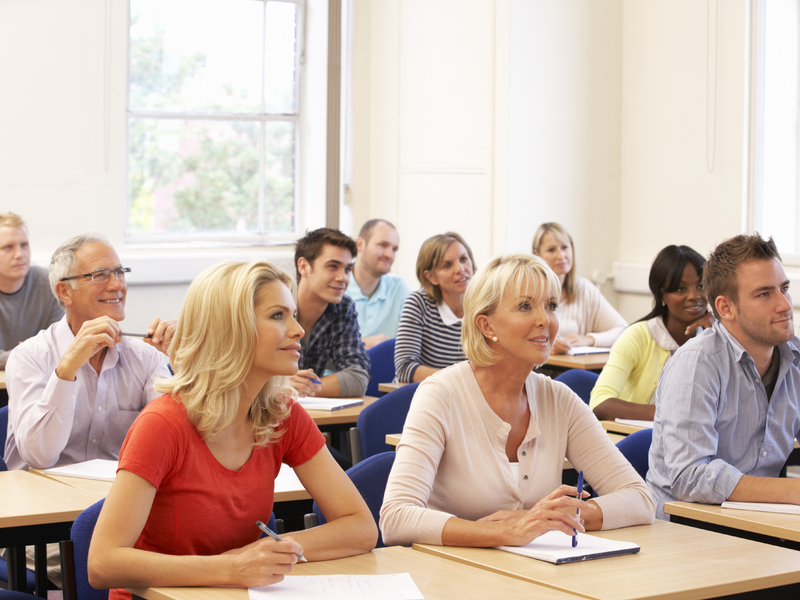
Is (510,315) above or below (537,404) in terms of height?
above

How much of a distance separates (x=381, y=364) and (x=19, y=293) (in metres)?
1.97

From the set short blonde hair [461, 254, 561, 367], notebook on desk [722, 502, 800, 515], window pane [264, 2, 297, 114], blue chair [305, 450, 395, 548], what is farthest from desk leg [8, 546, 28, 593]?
window pane [264, 2, 297, 114]

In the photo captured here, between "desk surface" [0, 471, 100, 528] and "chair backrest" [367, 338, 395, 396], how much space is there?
233 centimetres

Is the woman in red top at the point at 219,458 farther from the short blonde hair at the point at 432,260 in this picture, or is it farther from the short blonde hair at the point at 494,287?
the short blonde hair at the point at 432,260

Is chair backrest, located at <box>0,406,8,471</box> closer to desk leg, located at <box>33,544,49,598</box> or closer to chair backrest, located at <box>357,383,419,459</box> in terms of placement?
desk leg, located at <box>33,544,49,598</box>

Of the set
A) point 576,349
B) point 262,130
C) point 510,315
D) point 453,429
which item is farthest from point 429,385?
point 262,130

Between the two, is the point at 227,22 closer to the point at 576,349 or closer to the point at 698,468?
the point at 576,349

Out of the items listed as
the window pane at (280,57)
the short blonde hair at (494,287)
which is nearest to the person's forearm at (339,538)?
the short blonde hair at (494,287)

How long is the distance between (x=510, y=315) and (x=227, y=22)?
516cm

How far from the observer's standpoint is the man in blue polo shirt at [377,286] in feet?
18.6

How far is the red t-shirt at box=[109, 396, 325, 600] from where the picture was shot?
1737 mm

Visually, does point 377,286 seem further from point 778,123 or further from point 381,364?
point 778,123

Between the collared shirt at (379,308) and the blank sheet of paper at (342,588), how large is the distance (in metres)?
3.94

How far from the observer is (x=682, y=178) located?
6.23 m
